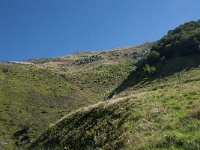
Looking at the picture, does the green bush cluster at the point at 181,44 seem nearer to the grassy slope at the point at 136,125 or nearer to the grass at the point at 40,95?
the grass at the point at 40,95

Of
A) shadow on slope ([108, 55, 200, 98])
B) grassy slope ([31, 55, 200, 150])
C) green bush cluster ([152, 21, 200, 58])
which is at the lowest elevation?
grassy slope ([31, 55, 200, 150])

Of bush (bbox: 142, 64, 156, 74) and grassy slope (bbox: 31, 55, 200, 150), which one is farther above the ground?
bush (bbox: 142, 64, 156, 74)

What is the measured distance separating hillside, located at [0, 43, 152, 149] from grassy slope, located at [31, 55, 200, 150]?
13.6 metres

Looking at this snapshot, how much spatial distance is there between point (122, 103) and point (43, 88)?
2073 inches

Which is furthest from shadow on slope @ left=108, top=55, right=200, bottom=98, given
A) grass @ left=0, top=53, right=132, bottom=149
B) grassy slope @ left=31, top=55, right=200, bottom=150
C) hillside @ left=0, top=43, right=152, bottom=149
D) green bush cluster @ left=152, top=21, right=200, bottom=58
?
grassy slope @ left=31, top=55, right=200, bottom=150

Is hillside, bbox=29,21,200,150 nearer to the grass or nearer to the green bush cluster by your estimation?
the grass

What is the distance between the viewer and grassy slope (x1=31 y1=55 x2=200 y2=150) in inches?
911

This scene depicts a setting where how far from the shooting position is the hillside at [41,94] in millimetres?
58594

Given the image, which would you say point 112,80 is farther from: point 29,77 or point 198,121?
point 198,121

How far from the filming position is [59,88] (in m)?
89.8

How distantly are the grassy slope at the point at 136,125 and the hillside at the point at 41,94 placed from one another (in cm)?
1359

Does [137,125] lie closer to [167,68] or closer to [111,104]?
[111,104]

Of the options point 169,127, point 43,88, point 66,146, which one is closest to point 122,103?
point 66,146

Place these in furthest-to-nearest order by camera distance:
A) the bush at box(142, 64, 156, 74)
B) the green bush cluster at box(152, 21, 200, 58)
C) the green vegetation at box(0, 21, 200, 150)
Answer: the green bush cluster at box(152, 21, 200, 58)
the bush at box(142, 64, 156, 74)
the green vegetation at box(0, 21, 200, 150)
